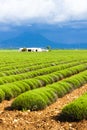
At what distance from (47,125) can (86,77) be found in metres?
13.8

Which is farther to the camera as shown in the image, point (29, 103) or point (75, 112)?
point (29, 103)

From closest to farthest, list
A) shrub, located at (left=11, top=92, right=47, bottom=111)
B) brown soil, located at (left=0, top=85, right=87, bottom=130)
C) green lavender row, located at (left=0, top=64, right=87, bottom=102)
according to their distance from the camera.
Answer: brown soil, located at (left=0, top=85, right=87, bottom=130) < shrub, located at (left=11, top=92, right=47, bottom=111) < green lavender row, located at (left=0, top=64, right=87, bottom=102)

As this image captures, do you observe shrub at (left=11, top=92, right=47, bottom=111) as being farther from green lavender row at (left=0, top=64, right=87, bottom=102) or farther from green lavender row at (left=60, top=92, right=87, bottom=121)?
green lavender row at (left=0, top=64, right=87, bottom=102)

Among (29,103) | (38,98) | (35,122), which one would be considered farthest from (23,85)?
(35,122)

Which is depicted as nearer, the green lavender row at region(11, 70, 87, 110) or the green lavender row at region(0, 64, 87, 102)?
the green lavender row at region(11, 70, 87, 110)

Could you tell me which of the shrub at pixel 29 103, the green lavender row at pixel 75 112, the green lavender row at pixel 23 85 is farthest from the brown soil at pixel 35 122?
the green lavender row at pixel 23 85

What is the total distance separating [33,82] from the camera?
19.1 meters

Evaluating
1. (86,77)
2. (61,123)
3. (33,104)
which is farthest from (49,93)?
(86,77)

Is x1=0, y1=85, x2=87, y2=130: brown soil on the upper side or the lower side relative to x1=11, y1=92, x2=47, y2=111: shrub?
lower

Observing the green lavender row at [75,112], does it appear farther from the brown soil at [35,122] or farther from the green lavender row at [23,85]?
the green lavender row at [23,85]

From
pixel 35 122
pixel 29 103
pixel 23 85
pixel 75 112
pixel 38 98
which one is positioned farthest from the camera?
pixel 23 85

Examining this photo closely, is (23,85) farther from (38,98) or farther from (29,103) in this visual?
(29,103)

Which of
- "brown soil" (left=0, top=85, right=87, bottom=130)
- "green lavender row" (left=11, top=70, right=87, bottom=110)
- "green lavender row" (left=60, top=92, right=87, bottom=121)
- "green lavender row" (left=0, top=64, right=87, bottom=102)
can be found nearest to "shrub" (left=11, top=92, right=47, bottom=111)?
"green lavender row" (left=11, top=70, right=87, bottom=110)

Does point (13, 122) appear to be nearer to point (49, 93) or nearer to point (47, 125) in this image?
point (47, 125)
